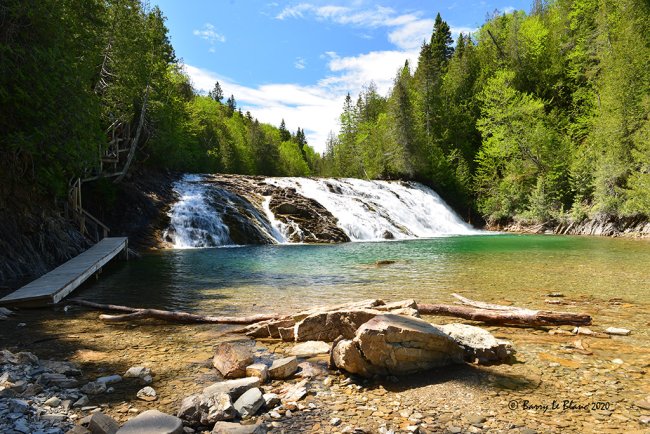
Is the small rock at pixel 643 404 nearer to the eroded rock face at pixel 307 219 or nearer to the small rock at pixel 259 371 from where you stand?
the small rock at pixel 259 371

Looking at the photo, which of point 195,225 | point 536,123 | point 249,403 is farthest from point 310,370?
point 536,123

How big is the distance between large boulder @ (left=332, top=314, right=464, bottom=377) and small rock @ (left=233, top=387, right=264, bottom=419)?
1.21 meters

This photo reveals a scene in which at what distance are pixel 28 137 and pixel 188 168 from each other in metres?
37.7

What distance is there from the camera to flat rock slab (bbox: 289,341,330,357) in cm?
554

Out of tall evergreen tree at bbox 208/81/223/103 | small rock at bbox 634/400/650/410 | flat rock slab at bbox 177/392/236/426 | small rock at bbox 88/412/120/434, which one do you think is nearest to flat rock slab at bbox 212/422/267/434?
flat rock slab at bbox 177/392/236/426

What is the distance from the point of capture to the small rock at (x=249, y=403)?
3.74 m

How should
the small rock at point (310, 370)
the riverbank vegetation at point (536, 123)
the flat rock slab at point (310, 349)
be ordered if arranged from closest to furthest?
the small rock at point (310, 370), the flat rock slab at point (310, 349), the riverbank vegetation at point (536, 123)

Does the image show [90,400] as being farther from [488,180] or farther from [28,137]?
[488,180]

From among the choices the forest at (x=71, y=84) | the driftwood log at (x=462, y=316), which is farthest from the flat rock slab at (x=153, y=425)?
the forest at (x=71, y=84)

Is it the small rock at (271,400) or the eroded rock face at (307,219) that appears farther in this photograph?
the eroded rock face at (307,219)

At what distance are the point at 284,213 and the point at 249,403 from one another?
23925 millimetres

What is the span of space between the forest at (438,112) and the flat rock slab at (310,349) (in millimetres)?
9506

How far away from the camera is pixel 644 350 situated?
5262mm

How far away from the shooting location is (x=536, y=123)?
37469 mm
